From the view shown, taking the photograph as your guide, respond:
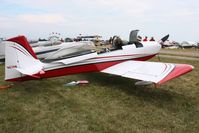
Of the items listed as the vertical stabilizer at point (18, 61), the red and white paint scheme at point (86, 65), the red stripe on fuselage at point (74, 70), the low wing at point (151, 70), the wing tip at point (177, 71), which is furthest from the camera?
the red stripe on fuselage at point (74, 70)

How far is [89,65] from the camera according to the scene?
8.27 meters

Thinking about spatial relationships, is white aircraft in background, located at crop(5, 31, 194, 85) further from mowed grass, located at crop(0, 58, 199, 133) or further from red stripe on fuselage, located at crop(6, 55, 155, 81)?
mowed grass, located at crop(0, 58, 199, 133)

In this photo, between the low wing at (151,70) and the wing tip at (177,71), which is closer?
the wing tip at (177,71)

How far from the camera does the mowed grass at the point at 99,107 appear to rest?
4.56 meters

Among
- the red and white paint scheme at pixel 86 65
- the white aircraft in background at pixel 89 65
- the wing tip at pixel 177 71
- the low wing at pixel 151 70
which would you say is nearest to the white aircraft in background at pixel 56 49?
the white aircraft in background at pixel 89 65

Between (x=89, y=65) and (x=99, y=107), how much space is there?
9.17 feet

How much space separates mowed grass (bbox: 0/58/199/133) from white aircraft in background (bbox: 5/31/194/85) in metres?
0.50

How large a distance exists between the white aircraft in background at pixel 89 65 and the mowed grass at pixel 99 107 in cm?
50

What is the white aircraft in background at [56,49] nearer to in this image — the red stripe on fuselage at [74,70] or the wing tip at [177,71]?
the red stripe on fuselage at [74,70]

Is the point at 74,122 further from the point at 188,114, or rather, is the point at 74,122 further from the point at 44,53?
the point at 44,53

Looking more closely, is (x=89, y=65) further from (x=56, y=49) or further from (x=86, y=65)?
(x=56, y=49)

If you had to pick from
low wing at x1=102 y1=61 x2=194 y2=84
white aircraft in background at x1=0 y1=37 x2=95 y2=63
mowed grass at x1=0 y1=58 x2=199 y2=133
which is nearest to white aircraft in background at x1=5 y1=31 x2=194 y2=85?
low wing at x1=102 y1=61 x2=194 y2=84

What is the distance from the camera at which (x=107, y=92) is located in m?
7.05

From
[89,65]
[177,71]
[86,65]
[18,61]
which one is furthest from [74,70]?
[177,71]
